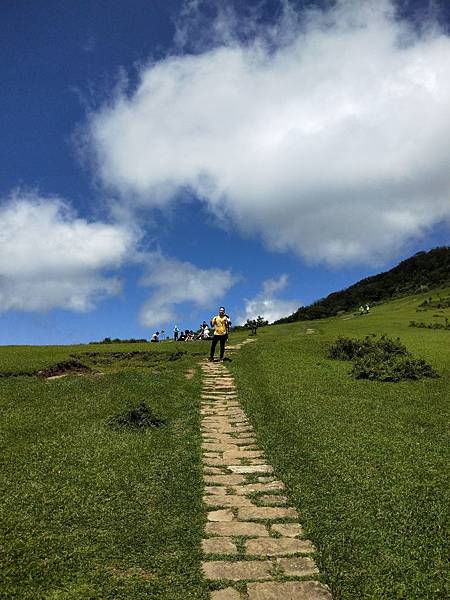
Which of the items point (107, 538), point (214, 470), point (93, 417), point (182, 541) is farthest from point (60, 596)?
point (93, 417)

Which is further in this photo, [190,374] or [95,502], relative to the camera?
[190,374]

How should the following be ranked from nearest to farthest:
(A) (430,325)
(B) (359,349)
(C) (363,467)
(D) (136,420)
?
(C) (363,467) < (D) (136,420) < (B) (359,349) < (A) (430,325)

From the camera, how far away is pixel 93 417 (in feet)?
49.3

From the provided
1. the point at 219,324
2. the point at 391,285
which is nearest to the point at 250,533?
the point at 219,324

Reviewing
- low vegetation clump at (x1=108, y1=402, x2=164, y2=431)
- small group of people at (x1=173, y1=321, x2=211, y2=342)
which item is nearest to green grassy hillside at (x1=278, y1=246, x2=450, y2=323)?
small group of people at (x1=173, y1=321, x2=211, y2=342)

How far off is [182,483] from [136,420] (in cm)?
440

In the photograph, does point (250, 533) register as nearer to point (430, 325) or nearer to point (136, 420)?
point (136, 420)

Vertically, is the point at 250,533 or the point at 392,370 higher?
the point at 392,370

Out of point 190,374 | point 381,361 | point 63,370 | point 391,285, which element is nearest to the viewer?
point 63,370

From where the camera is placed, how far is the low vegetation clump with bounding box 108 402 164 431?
14.1 m

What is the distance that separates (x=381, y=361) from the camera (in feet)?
79.3

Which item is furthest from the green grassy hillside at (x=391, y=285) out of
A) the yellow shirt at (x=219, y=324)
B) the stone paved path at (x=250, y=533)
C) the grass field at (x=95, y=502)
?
the stone paved path at (x=250, y=533)

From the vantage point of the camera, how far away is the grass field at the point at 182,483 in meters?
6.92

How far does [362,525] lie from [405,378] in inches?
562
